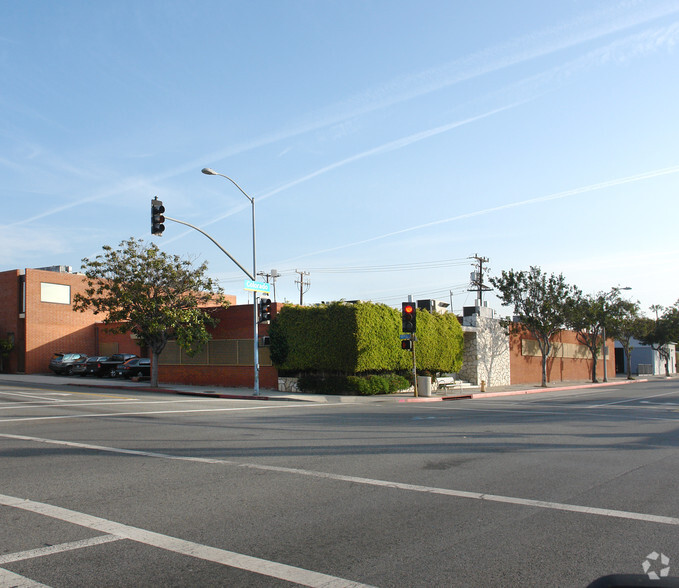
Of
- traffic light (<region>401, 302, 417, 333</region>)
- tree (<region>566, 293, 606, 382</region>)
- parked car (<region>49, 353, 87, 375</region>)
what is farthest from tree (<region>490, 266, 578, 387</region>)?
parked car (<region>49, 353, 87, 375</region>)

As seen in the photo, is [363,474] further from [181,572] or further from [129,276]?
[129,276]

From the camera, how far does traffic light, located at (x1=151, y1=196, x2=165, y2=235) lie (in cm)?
2109

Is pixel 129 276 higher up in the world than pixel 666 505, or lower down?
higher up

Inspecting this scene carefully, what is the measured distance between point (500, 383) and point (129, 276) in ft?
78.6

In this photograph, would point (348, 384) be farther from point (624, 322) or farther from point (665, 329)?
point (665, 329)

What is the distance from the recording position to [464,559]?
5090 millimetres

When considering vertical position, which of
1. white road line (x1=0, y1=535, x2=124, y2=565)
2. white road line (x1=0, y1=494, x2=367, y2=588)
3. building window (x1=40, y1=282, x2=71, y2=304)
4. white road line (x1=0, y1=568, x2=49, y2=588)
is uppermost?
building window (x1=40, y1=282, x2=71, y2=304)

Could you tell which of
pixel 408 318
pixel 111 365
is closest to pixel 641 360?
pixel 408 318

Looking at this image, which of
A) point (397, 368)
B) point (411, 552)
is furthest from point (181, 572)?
point (397, 368)

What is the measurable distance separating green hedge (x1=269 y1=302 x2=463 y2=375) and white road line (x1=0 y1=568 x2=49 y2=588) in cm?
2361

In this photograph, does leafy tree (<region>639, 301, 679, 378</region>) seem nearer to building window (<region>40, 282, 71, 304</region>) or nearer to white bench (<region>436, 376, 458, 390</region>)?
white bench (<region>436, 376, 458, 390</region>)

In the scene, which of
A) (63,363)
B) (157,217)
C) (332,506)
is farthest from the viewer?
(63,363)

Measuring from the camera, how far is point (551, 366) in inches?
1868

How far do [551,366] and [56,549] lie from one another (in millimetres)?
46245
